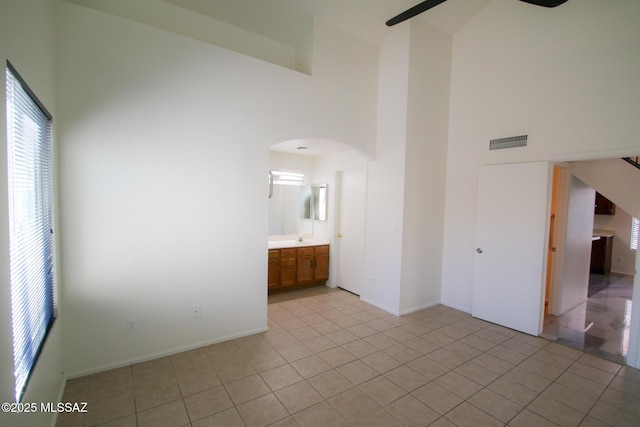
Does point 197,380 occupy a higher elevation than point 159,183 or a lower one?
lower

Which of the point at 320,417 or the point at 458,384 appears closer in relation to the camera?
the point at 320,417

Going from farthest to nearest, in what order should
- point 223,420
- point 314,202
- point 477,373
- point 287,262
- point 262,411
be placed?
point 314,202
point 287,262
point 477,373
point 262,411
point 223,420

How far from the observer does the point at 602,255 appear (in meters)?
6.46

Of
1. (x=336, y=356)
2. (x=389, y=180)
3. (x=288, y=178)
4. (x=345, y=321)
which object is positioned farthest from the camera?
(x=288, y=178)

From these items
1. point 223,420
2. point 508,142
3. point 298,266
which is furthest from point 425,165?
point 223,420

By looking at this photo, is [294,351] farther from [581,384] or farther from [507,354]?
[581,384]

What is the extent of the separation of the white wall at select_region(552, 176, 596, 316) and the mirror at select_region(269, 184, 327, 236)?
3824 mm

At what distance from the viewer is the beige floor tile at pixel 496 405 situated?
2.25 metres

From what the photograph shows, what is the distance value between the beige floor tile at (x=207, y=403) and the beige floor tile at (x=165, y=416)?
0.05m

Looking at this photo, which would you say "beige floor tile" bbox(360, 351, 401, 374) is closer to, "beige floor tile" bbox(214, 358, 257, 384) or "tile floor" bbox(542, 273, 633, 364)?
"beige floor tile" bbox(214, 358, 257, 384)

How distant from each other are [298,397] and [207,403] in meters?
0.74

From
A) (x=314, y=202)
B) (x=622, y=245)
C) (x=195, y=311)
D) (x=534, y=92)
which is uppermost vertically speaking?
(x=534, y=92)

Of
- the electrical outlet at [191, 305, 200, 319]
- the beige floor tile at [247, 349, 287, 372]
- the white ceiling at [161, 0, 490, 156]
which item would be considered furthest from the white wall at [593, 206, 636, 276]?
the electrical outlet at [191, 305, 200, 319]

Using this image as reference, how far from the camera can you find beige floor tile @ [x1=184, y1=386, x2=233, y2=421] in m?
2.19
